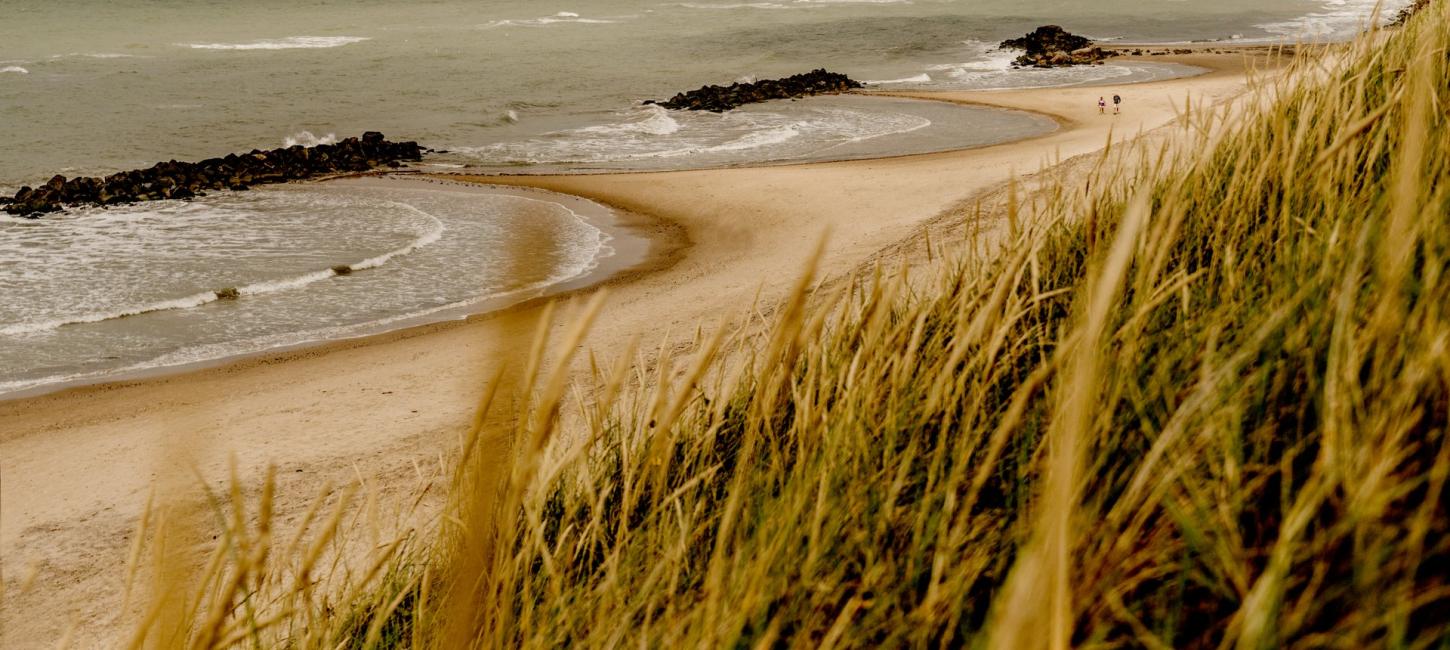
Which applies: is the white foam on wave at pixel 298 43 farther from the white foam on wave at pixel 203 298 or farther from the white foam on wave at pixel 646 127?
the white foam on wave at pixel 203 298

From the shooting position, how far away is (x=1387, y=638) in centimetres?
102

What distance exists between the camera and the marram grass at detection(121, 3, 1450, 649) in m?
1.08

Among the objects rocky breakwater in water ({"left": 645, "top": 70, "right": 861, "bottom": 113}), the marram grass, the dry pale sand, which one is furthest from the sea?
rocky breakwater in water ({"left": 645, "top": 70, "right": 861, "bottom": 113})

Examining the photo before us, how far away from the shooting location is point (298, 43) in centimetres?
4906

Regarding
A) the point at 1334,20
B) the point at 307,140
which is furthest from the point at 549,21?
the point at 307,140

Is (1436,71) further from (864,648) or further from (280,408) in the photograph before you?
(280,408)

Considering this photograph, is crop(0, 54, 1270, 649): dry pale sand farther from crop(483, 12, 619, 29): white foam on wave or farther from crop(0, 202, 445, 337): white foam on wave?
crop(483, 12, 619, 29): white foam on wave

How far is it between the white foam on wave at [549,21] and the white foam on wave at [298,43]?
28.2 feet

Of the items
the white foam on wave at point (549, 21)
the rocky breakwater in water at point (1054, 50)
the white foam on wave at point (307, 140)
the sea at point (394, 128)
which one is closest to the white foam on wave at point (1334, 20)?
the sea at point (394, 128)

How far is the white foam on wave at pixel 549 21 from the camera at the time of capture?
193ft

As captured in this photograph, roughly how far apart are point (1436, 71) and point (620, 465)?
3.17 metres

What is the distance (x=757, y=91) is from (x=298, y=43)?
1116 inches

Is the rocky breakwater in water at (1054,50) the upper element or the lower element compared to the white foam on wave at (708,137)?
upper

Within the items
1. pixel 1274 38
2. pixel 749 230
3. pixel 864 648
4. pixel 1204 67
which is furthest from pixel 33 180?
pixel 1274 38
